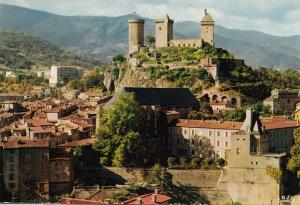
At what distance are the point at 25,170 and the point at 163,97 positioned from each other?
5.90m

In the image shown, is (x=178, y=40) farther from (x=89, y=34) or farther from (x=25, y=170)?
(x=89, y=34)

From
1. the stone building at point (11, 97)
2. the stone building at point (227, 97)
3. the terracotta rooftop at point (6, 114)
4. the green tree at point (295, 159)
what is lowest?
the green tree at point (295, 159)

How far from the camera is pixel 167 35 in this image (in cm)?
2972

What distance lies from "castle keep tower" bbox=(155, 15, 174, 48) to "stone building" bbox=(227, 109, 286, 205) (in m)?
14.3

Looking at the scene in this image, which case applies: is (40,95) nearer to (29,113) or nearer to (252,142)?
(29,113)

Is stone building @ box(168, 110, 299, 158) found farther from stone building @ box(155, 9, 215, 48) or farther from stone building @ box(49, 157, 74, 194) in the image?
stone building @ box(155, 9, 215, 48)

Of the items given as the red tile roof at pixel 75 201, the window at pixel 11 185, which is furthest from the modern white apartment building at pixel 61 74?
the red tile roof at pixel 75 201

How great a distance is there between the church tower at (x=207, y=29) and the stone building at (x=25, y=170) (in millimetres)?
14118

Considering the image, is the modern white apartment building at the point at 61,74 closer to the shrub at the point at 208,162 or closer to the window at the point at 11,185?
the shrub at the point at 208,162

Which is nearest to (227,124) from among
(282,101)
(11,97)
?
(282,101)

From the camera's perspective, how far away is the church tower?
2807cm

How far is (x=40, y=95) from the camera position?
1394 inches

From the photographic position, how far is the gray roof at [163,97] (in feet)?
63.2

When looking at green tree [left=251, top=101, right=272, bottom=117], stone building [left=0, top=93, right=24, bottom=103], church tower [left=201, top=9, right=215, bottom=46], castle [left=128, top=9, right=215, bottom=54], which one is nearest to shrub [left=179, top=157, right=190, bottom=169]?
green tree [left=251, top=101, right=272, bottom=117]
